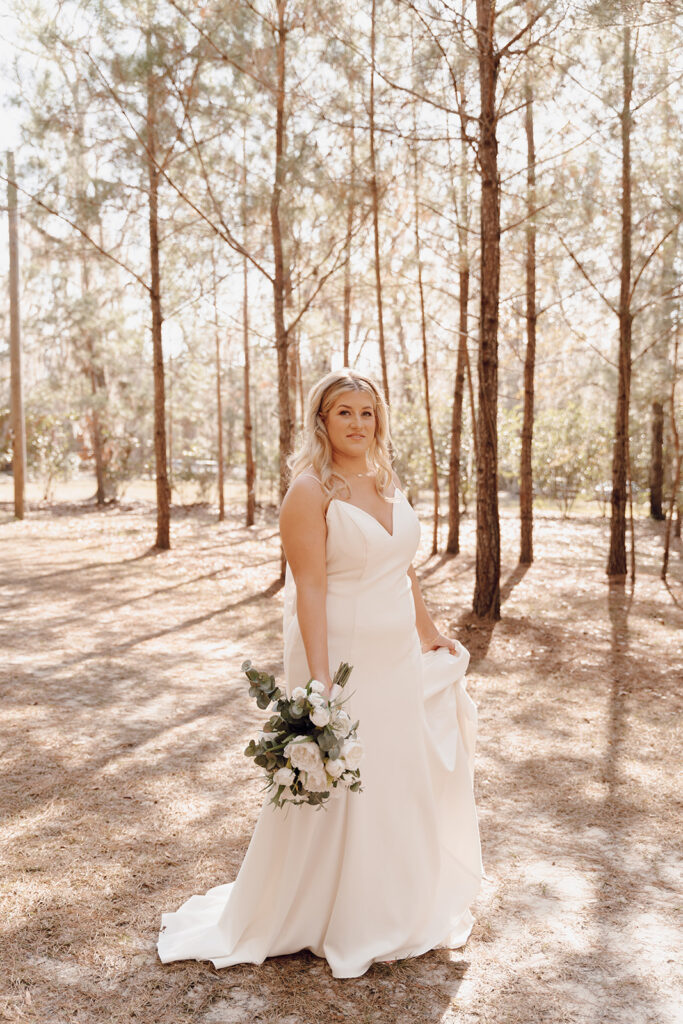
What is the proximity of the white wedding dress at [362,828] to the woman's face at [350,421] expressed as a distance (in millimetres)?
207

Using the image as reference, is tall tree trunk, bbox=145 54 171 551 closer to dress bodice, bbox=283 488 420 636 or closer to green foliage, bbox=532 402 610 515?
dress bodice, bbox=283 488 420 636

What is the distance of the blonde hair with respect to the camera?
258cm

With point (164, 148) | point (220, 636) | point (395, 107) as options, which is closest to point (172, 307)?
point (164, 148)

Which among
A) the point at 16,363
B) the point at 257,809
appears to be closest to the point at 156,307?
the point at 16,363

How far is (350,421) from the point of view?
259 cm

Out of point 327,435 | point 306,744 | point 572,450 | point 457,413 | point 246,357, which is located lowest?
point 306,744

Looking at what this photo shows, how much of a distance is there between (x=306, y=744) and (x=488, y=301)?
6059mm

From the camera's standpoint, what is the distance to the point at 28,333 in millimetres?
17328

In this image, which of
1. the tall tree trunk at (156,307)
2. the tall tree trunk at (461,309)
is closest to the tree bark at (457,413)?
the tall tree trunk at (461,309)

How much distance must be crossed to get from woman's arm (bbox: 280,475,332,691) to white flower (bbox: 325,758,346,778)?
0.34 m

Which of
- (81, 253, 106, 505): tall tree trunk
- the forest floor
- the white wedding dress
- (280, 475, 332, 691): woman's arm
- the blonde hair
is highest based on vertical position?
(81, 253, 106, 505): tall tree trunk

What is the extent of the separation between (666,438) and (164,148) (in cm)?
1214

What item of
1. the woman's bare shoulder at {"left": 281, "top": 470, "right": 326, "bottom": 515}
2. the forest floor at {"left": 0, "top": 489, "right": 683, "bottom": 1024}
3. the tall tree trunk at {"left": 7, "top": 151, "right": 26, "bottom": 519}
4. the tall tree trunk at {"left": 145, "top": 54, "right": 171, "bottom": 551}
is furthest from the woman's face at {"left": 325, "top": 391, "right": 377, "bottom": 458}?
the tall tree trunk at {"left": 7, "top": 151, "right": 26, "bottom": 519}

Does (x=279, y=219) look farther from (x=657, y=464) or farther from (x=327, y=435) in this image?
(x=657, y=464)
